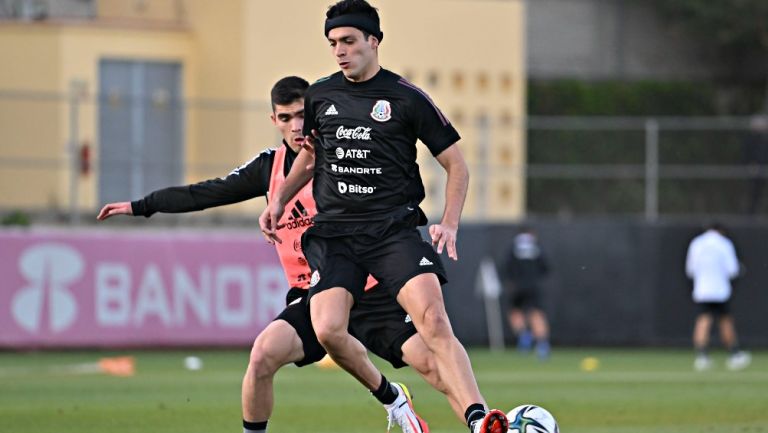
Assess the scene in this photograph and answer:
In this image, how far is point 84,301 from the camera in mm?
24281

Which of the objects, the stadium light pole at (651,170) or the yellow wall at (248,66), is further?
the stadium light pole at (651,170)

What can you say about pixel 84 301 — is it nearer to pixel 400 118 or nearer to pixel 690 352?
pixel 690 352

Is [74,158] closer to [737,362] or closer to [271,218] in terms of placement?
[737,362]

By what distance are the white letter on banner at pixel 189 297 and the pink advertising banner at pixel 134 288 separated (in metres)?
0.01

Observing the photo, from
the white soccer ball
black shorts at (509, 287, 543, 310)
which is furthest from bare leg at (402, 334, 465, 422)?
black shorts at (509, 287, 543, 310)

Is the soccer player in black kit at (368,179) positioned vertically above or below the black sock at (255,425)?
above

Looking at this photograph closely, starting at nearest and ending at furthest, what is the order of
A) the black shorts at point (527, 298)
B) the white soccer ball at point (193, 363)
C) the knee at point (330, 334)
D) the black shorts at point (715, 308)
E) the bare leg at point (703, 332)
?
the knee at point (330, 334) → the white soccer ball at point (193, 363) → the bare leg at point (703, 332) → the black shorts at point (715, 308) → the black shorts at point (527, 298)

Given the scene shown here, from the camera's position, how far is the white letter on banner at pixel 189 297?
2489cm

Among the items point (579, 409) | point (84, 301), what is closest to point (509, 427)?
point (579, 409)

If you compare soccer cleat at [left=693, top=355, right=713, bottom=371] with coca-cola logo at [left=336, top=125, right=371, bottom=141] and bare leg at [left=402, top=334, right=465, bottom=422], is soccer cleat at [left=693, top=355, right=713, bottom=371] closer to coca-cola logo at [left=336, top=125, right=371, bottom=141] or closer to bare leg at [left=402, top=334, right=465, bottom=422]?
bare leg at [left=402, top=334, right=465, bottom=422]

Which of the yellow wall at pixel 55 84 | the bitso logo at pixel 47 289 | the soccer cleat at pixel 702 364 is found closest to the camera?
the soccer cleat at pixel 702 364

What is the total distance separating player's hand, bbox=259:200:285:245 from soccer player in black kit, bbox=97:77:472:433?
0.23 m

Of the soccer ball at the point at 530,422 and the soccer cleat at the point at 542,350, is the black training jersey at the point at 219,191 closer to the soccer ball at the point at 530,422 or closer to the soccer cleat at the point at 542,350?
the soccer ball at the point at 530,422

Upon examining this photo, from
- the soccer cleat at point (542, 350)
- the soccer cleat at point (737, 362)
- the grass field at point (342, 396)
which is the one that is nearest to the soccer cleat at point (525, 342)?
the soccer cleat at point (542, 350)
